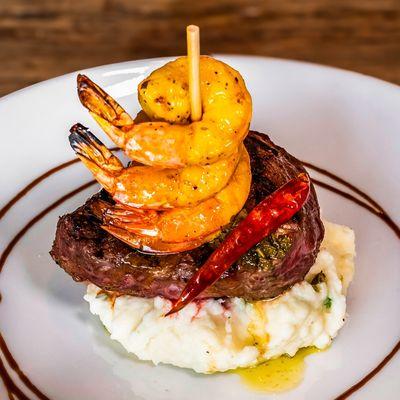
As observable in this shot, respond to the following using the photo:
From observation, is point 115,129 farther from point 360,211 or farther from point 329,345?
point 360,211

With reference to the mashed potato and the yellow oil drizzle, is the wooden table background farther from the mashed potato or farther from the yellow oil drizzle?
the yellow oil drizzle

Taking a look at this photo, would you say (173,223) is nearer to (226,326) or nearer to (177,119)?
(177,119)

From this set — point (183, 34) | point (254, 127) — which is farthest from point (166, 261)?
point (183, 34)

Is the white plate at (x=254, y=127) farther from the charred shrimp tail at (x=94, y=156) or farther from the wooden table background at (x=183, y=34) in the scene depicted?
the wooden table background at (x=183, y=34)

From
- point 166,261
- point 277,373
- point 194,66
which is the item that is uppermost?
point 194,66

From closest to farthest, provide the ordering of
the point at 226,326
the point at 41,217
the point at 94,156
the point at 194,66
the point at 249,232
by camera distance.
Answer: the point at 194,66, the point at 94,156, the point at 249,232, the point at 226,326, the point at 41,217

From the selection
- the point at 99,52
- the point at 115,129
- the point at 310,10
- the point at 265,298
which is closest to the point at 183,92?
the point at 115,129

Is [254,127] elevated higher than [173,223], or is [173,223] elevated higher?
[173,223]
